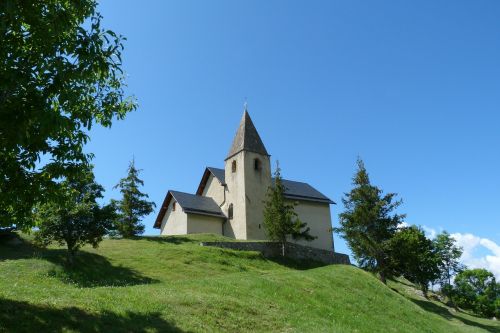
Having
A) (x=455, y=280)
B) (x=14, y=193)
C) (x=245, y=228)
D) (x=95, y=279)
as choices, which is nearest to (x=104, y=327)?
(x=14, y=193)

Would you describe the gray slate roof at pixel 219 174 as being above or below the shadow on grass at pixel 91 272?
above

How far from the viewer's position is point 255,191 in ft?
147

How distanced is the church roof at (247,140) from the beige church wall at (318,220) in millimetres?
8517

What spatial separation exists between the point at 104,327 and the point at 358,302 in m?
16.1

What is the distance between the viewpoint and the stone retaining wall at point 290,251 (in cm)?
3612

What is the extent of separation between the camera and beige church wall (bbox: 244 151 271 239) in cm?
4338

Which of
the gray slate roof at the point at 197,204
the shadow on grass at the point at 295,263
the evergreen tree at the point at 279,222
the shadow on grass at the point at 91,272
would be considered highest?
the gray slate roof at the point at 197,204

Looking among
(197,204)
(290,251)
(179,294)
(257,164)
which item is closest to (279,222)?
(290,251)

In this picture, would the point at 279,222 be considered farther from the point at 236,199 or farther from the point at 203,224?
the point at 203,224

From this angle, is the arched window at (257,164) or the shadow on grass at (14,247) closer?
the shadow on grass at (14,247)

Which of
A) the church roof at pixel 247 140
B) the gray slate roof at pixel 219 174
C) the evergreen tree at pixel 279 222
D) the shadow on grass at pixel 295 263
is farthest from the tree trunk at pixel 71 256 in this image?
the gray slate roof at pixel 219 174

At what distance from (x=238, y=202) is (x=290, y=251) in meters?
8.16

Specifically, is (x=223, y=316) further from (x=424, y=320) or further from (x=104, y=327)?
(x=424, y=320)

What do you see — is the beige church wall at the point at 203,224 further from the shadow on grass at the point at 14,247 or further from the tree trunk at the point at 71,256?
the tree trunk at the point at 71,256
